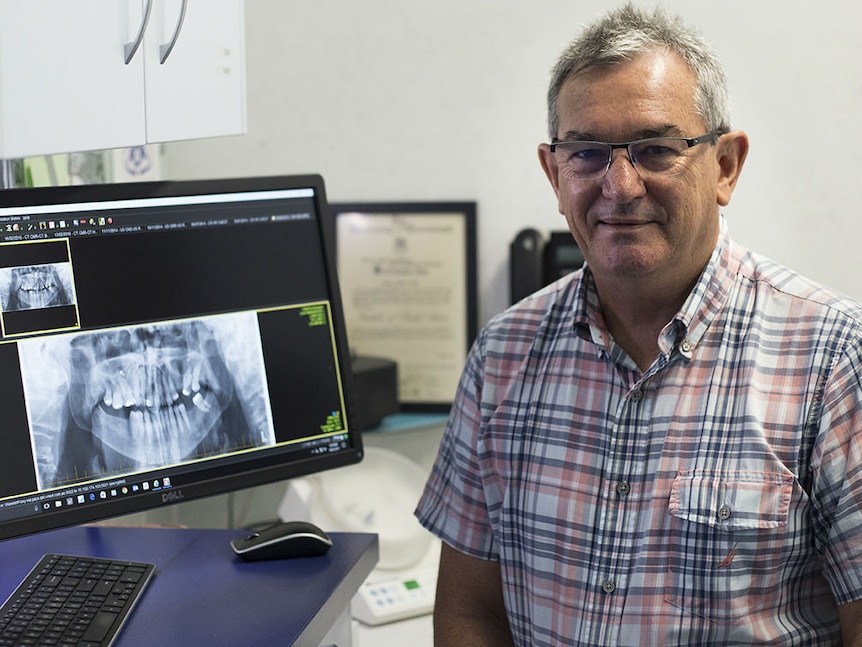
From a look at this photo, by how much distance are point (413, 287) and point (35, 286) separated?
1.23 m

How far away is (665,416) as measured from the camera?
1.26m

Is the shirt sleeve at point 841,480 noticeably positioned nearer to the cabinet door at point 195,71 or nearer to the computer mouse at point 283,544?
the computer mouse at point 283,544

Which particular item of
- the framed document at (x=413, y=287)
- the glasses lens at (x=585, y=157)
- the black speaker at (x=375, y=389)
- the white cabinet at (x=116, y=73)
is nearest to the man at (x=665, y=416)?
the glasses lens at (x=585, y=157)

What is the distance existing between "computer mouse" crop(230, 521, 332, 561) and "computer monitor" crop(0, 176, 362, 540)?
0.27 ft

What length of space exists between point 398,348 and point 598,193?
113cm

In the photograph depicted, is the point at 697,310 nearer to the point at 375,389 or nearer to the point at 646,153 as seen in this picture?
the point at 646,153

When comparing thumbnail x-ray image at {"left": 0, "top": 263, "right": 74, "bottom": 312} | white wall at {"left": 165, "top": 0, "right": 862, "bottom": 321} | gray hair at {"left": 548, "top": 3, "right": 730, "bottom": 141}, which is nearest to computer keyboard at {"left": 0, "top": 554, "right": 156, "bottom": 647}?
thumbnail x-ray image at {"left": 0, "top": 263, "right": 74, "bottom": 312}

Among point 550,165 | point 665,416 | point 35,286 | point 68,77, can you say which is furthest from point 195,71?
point 665,416

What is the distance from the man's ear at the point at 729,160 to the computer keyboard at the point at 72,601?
0.85 meters

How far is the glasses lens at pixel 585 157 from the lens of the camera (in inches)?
49.4

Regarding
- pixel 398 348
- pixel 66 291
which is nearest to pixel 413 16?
pixel 398 348

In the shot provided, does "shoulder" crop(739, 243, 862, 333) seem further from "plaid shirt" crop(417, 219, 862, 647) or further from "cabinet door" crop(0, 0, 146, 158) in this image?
"cabinet door" crop(0, 0, 146, 158)

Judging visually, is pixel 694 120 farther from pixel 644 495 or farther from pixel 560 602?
pixel 560 602

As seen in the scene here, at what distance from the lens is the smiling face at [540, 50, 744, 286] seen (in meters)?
1.24
